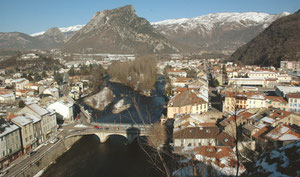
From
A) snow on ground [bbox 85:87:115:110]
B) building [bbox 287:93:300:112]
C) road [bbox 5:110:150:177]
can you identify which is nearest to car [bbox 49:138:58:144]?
road [bbox 5:110:150:177]

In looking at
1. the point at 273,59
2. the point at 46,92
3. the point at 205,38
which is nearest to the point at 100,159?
the point at 46,92

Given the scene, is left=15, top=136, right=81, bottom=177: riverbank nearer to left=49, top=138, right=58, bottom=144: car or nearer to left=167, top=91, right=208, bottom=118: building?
left=49, top=138, right=58, bottom=144: car

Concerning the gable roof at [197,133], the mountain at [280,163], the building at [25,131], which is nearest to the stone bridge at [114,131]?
the building at [25,131]

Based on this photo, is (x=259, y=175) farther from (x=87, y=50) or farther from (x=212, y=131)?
(x=87, y=50)

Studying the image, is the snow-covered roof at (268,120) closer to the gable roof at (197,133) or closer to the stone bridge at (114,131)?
the gable roof at (197,133)

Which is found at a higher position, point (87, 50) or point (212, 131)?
point (87, 50)

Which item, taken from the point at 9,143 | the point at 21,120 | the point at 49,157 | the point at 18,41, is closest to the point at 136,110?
the point at 49,157

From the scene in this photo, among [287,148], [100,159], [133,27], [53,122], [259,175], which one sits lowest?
[100,159]

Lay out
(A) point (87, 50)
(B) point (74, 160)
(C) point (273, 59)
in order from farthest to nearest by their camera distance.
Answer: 1. (A) point (87, 50)
2. (C) point (273, 59)
3. (B) point (74, 160)
